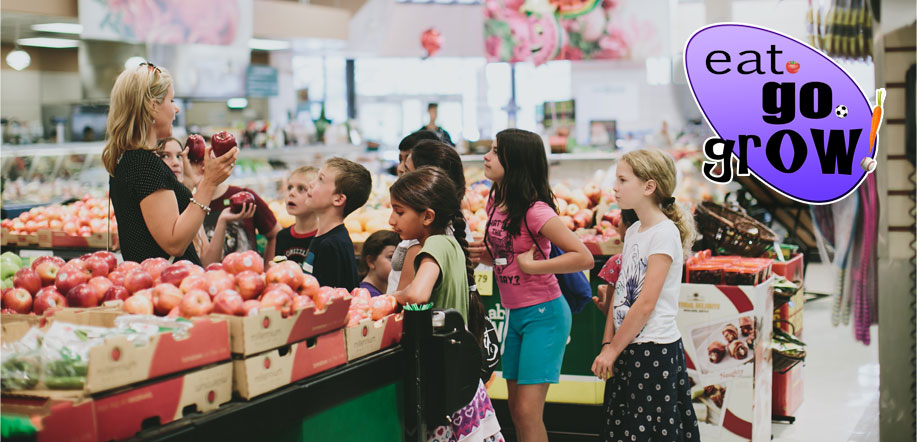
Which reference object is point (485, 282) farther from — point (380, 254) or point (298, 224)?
point (298, 224)

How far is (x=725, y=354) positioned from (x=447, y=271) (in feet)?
6.11

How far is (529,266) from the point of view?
11.3ft

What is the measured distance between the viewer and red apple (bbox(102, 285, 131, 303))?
7.39ft

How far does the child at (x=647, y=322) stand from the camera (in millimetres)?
3182

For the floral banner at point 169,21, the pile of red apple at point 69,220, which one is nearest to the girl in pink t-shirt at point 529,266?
the pile of red apple at point 69,220

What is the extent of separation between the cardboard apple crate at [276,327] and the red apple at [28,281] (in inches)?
28.2

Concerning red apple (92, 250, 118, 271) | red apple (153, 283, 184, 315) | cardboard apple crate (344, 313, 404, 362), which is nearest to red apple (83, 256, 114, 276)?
red apple (92, 250, 118, 271)

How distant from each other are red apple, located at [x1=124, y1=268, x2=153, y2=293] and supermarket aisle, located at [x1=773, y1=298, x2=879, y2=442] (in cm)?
355

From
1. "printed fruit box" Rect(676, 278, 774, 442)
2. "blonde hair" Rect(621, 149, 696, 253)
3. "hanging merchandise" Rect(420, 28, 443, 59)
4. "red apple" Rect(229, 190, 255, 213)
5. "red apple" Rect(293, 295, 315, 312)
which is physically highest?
"hanging merchandise" Rect(420, 28, 443, 59)

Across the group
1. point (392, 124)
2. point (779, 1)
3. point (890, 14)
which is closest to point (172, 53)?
point (392, 124)

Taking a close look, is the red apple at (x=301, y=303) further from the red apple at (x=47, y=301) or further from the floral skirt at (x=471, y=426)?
the floral skirt at (x=471, y=426)

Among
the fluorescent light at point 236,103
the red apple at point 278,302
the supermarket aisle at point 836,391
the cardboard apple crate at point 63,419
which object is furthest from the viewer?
the fluorescent light at point 236,103

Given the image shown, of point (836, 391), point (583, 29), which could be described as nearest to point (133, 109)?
point (836, 391)

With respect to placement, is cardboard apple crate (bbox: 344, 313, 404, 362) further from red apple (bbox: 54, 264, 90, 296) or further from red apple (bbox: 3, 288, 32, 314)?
red apple (bbox: 3, 288, 32, 314)
